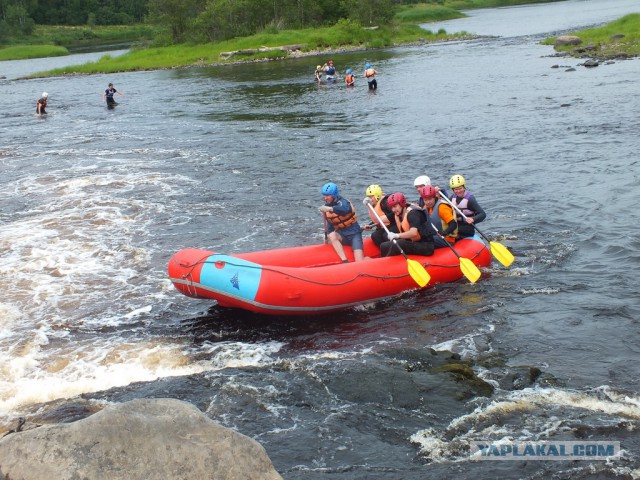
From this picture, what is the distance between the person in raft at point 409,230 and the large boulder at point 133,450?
5836mm

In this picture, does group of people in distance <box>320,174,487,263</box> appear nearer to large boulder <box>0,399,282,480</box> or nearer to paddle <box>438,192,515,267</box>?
paddle <box>438,192,515,267</box>

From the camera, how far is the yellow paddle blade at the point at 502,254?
1021 centimetres

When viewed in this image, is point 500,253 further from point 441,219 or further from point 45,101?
point 45,101

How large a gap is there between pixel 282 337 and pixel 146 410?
14.1 ft

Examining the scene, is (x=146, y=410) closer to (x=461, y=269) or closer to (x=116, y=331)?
(x=116, y=331)

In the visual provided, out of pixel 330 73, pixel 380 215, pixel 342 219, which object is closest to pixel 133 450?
pixel 342 219

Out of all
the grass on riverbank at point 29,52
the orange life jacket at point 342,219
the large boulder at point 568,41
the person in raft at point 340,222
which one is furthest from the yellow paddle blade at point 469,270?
the grass on riverbank at point 29,52

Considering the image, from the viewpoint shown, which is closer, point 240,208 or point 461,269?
point 461,269

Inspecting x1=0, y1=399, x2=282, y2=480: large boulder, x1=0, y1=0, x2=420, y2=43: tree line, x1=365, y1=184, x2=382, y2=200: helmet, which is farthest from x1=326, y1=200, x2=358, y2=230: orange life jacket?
x1=0, y1=0, x2=420, y2=43: tree line

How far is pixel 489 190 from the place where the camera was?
14258 mm

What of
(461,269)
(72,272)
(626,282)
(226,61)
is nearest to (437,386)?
(461,269)

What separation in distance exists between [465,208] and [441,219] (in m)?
0.39

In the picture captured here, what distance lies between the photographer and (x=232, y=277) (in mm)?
8820

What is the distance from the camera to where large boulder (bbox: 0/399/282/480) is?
398cm
